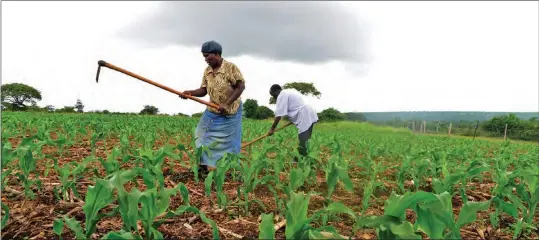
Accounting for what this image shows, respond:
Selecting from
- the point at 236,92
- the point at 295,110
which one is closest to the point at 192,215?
the point at 236,92

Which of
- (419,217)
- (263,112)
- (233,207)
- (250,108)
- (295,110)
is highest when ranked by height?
(295,110)

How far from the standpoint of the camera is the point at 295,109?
20.4 ft

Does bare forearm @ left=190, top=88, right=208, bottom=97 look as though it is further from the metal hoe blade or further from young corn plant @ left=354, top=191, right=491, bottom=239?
young corn plant @ left=354, top=191, right=491, bottom=239

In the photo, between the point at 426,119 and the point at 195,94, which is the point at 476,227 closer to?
the point at 195,94

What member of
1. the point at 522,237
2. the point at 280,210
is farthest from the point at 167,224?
the point at 522,237

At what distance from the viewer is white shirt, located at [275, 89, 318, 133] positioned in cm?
612

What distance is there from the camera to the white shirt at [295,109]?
6.12 m

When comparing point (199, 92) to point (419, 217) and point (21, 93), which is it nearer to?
point (419, 217)

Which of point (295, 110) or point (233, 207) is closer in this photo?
point (233, 207)

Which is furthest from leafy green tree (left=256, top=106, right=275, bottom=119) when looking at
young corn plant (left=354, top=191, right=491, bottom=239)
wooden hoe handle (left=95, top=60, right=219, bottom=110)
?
young corn plant (left=354, top=191, right=491, bottom=239)

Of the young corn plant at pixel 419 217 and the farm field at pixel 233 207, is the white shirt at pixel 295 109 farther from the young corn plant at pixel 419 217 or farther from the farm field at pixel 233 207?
the young corn plant at pixel 419 217

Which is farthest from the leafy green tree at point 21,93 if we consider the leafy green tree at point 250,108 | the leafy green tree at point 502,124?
the leafy green tree at point 502,124

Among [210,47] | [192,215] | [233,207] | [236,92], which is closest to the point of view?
[192,215]

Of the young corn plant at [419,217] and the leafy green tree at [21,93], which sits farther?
the leafy green tree at [21,93]
